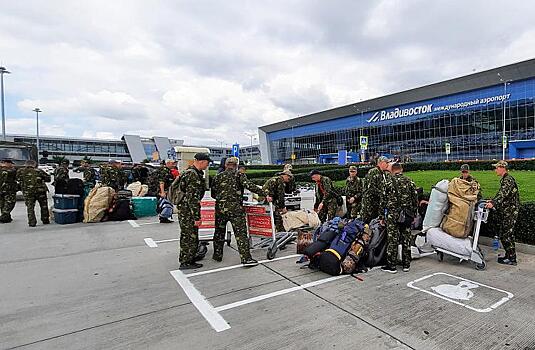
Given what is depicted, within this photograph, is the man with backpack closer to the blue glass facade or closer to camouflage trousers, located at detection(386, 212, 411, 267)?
camouflage trousers, located at detection(386, 212, 411, 267)

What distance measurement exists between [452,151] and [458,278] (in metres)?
53.0

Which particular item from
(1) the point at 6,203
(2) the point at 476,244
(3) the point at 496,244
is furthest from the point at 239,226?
(1) the point at 6,203

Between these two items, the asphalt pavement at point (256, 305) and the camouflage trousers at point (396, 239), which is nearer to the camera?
the asphalt pavement at point (256, 305)

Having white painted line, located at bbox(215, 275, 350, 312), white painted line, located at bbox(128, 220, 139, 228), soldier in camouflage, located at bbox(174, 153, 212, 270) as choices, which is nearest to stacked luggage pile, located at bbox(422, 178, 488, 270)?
white painted line, located at bbox(215, 275, 350, 312)

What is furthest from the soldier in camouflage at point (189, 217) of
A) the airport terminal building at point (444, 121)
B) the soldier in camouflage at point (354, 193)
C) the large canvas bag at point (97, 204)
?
the airport terminal building at point (444, 121)

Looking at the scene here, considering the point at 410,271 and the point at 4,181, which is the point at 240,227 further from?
the point at 4,181

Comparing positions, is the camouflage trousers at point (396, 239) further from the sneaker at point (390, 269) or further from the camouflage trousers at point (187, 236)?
the camouflage trousers at point (187, 236)

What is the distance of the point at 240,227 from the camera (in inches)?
207

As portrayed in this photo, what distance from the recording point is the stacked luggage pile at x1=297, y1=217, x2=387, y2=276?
4621 mm

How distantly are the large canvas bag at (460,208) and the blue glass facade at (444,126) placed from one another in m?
44.2

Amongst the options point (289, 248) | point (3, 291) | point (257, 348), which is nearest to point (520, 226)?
point (289, 248)

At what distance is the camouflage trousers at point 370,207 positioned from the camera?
580 centimetres

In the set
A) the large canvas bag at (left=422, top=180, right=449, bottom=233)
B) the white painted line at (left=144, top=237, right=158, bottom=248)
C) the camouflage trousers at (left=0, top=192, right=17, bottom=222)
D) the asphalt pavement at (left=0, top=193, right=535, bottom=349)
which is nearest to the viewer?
the asphalt pavement at (left=0, top=193, right=535, bottom=349)

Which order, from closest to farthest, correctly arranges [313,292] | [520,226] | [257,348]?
[257,348] < [313,292] < [520,226]
